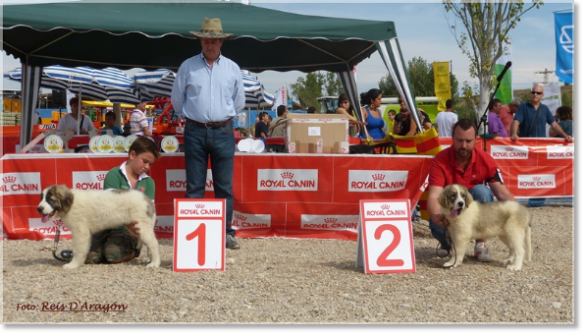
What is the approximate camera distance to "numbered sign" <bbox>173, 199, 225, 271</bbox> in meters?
4.88

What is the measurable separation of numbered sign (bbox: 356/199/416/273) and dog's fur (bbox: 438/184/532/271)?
366 mm

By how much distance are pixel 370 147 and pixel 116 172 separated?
3593 mm

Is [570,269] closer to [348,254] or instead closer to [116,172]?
[348,254]

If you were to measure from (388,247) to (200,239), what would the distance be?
1562 millimetres

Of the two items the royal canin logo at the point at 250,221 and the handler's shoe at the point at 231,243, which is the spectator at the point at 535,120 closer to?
the royal canin logo at the point at 250,221

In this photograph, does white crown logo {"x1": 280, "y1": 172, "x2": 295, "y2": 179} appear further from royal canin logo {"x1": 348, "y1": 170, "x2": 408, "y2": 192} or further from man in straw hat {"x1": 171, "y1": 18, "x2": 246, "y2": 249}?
man in straw hat {"x1": 171, "y1": 18, "x2": 246, "y2": 249}

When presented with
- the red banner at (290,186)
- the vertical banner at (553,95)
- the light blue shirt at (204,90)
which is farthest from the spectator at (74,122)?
the vertical banner at (553,95)

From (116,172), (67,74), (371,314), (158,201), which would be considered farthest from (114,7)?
(67,74)

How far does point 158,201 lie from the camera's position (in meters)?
6.71

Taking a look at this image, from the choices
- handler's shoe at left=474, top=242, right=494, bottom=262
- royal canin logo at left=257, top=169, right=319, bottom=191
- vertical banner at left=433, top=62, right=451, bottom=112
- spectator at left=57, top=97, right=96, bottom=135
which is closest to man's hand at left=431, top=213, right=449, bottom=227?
handler's shoe at left=474, top=242, right=494, bottom=262

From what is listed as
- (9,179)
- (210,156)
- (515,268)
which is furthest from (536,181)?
(9,179)

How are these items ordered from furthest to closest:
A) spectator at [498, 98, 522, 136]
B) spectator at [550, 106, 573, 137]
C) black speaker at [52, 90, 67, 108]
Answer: black speaker at [52, 90, 67, 108] < spectator at [498, 98, 522, 136] < spectator at [550, 106, 573, 137]

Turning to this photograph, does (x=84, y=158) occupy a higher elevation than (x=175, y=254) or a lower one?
higher

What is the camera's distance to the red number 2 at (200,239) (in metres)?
4.90
